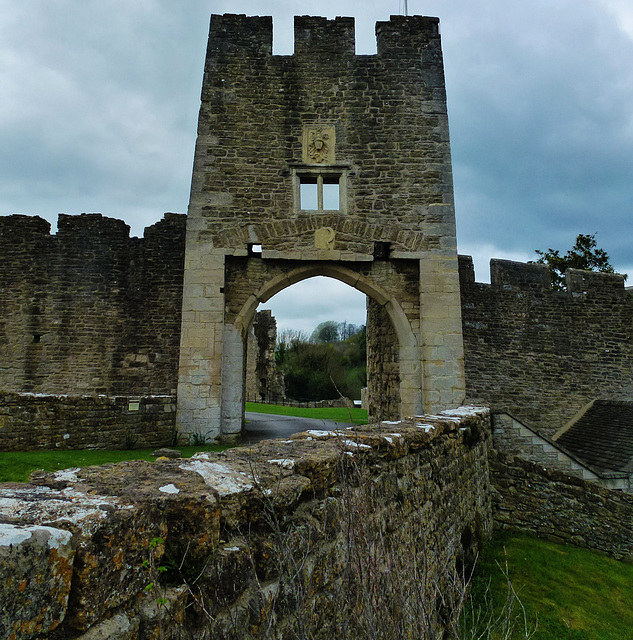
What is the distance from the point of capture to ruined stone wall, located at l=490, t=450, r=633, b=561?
6727 mm

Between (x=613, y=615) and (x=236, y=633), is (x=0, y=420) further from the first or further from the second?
(x=613, y=615)

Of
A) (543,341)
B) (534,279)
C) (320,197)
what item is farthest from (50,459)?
(534,279)

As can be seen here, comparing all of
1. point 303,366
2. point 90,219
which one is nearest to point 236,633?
point 90,219

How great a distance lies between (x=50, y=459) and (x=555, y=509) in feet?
22.6

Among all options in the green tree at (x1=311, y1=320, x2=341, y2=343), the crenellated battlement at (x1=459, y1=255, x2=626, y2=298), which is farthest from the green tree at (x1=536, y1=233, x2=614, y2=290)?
the green tree at (x1=311, y1=320, x2=341, y2=343)

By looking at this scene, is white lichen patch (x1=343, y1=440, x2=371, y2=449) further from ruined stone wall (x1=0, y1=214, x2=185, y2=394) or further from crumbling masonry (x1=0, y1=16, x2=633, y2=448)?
ruined stone wall (x1=0, y1=214, x2=185, y2=394)

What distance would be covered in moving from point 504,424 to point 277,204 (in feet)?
20.9

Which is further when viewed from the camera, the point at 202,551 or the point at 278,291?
the point at 278,291

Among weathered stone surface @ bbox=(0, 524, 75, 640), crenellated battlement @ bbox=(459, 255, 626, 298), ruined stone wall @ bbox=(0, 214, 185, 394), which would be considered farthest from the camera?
crenellated battlement @ bbox=(459, 255, 626, 298)

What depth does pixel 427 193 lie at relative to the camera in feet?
35.3

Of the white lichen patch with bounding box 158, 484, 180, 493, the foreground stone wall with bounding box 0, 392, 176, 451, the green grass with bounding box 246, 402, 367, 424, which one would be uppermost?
the white lichen patch with bounding box 158, 484, 180, 493

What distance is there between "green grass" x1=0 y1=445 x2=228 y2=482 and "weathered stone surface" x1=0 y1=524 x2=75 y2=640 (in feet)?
15.2

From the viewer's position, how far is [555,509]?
6.78m

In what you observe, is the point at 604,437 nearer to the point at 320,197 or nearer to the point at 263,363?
the point at 320,197
